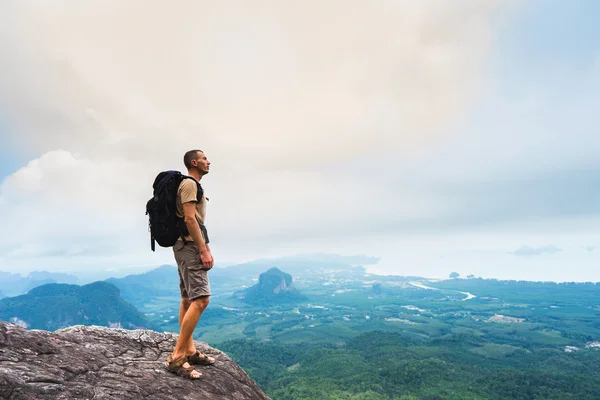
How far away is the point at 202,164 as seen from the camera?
6574 mm

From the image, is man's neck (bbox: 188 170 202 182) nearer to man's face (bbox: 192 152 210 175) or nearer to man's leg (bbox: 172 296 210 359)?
man's face (bbox: 192 152 210 175)

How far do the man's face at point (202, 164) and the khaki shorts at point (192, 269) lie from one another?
5.40 feet

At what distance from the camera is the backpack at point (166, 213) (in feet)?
19.9

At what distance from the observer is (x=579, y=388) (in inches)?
3974

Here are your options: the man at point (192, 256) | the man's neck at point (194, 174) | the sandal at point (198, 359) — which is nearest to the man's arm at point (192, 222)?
the man at point (192, 256)

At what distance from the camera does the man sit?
590 cm

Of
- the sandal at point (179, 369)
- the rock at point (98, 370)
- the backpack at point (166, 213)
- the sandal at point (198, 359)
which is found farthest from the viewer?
the sandal at point (198, 359)

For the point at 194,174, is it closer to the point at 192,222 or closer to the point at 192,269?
the point at 192,222

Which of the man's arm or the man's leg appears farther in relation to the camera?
the man's leg

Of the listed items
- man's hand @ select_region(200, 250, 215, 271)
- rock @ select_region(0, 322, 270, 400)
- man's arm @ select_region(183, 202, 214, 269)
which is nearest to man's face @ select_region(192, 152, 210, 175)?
man's arm @ select_region(183, 202, 214, 269)

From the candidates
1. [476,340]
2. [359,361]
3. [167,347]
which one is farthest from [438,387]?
[167,347]

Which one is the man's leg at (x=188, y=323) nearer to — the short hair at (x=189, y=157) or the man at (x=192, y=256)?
the man at (x=192, y=256)

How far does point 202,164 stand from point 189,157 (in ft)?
1.04

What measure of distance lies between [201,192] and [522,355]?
196471mm
